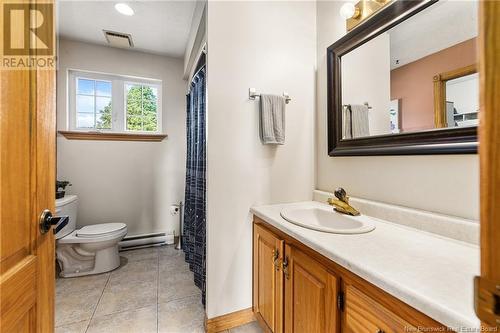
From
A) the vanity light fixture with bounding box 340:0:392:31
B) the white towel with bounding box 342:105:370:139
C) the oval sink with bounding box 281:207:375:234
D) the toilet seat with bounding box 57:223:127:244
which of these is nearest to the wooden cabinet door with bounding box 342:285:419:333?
the oval sink with bounding box 281:207:375:234

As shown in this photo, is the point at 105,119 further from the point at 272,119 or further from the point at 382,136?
the point at 382,136

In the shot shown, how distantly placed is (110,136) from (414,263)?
115 inches

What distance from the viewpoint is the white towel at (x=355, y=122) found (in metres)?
1.34

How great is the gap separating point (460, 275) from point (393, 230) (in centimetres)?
40

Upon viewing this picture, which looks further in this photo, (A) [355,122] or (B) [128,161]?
(B) [128,161]

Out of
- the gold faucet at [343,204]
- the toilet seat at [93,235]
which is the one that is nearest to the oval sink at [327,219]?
the gold faucet at [343,204]

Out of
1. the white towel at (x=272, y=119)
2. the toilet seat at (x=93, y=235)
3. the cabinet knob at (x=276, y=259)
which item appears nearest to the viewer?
the cabinet knob at (x=276, y=259)

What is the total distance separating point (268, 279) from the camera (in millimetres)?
1304

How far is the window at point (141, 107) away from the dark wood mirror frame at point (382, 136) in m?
2.24

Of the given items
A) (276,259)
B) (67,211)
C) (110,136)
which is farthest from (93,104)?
(276,259)

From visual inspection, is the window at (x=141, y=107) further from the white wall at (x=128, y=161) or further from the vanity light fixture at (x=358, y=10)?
the vanity light fixture at (x=358, y=10)

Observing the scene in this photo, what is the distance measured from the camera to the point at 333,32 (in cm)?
155

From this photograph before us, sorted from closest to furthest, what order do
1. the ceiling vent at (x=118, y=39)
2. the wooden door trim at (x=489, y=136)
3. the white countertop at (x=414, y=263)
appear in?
the wooden door trim at (x=489, y=136) → the white countertop at (x=414, y=263) → the ceiling vent at (x=118, y=39)

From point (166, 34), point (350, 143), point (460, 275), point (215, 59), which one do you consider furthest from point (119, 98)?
point (460, 275)
